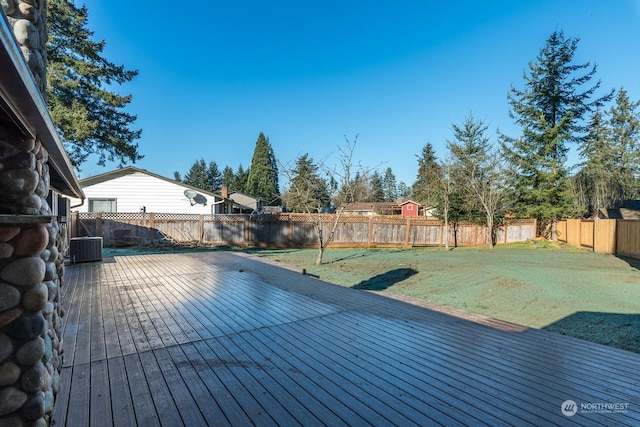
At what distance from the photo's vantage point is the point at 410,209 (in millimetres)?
37312

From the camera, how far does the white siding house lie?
14633mm

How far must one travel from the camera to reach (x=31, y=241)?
4.99 ft

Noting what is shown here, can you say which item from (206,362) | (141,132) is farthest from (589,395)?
(141,132)

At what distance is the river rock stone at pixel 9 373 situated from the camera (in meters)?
1.40

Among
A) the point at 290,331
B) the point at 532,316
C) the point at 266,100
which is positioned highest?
the point at 266,100

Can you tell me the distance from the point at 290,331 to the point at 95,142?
17.2m

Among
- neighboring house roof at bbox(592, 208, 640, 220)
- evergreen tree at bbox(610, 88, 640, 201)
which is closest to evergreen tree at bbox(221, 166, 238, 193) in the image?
neighboring house roof at bbox(592, 208, 640, 220)

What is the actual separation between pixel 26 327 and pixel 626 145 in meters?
37.2

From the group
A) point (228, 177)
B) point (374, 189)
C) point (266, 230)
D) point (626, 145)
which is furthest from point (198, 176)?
point (626, 145)

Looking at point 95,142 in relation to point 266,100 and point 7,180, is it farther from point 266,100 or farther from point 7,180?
point 7,180

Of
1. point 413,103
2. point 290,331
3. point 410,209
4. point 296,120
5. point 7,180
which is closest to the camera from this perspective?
point 7,180

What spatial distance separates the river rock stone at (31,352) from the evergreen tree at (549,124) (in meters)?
22.6

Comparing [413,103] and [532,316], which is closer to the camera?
[532,316]

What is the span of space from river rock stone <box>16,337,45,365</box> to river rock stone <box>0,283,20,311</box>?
0.20 metres
